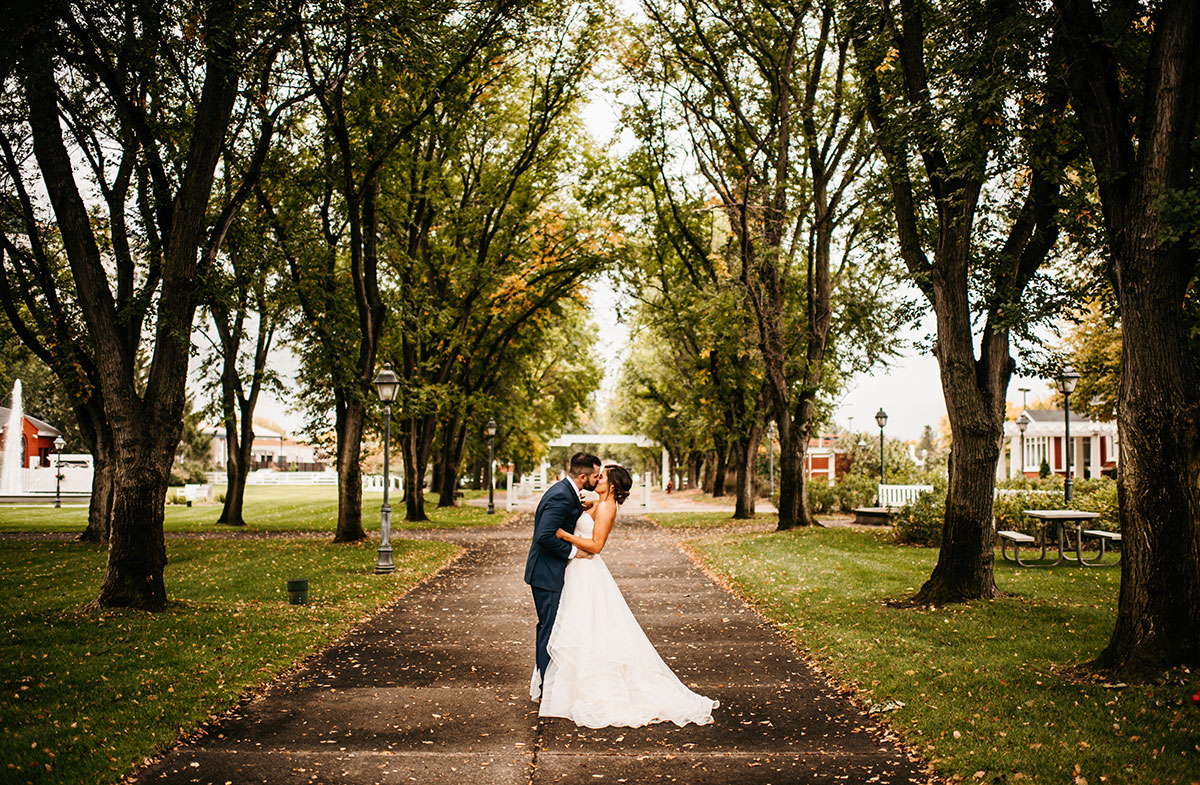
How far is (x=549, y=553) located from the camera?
23.1 feet

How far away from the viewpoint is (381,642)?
32.1ft

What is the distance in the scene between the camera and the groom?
6.85m

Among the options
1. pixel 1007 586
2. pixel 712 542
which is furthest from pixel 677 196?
pixel 1007 586

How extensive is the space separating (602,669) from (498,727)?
91 cm

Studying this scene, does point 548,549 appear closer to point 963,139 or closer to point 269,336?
point 963,139

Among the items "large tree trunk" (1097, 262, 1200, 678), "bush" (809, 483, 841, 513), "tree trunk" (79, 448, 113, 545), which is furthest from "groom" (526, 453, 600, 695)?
"bush" (809, 483, 841, 513)

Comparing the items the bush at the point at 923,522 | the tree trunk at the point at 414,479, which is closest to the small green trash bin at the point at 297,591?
the bush at the point at 923,522

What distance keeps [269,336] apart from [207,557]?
9.60 m

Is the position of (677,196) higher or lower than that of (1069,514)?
higher

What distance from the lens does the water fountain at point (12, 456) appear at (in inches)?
1780

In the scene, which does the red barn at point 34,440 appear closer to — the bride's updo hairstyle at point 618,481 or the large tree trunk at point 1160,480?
the bride's updo hairstyle at point 618,481

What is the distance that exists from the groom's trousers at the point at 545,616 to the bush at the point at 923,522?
1413 centimetres

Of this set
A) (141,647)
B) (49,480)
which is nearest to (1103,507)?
(141,647)

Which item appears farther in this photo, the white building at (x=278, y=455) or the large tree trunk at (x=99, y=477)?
the white building at (x=278, y=455)
